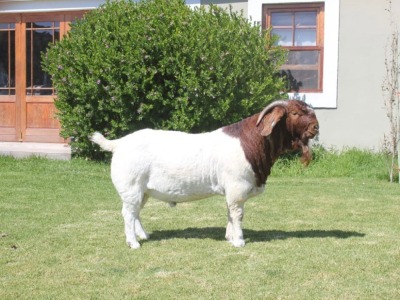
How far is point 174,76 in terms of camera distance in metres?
12.9

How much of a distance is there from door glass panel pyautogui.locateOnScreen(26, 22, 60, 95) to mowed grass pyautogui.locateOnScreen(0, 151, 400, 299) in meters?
5.10

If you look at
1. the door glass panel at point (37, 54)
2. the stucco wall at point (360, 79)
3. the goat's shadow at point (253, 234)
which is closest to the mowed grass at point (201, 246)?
the goat's shadow at point (253, 234)

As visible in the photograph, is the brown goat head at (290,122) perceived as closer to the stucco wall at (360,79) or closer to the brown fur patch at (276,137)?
the brown fur patch at (276,137)

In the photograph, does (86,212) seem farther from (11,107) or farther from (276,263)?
(11,107)

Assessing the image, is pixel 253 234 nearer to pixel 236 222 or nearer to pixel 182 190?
pixel 236 222

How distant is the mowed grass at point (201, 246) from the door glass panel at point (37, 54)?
16.7 feet

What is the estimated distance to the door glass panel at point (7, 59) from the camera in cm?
1641

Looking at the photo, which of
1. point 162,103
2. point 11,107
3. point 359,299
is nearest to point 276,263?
point 359,299

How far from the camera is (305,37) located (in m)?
14.5

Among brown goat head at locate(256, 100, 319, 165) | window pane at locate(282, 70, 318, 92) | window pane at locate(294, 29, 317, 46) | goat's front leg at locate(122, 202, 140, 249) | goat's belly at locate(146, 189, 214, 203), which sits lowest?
goat's front leg at locate(122, 202, 140, 249)

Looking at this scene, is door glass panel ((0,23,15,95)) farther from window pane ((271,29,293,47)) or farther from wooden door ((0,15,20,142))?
window pane ((271,29,293,47))

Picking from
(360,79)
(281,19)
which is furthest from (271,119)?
(281,19)

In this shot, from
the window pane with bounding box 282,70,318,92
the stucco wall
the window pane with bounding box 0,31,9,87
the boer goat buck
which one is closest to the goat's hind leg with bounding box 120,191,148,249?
the boer goat buck

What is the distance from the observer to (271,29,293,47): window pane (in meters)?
14.6
